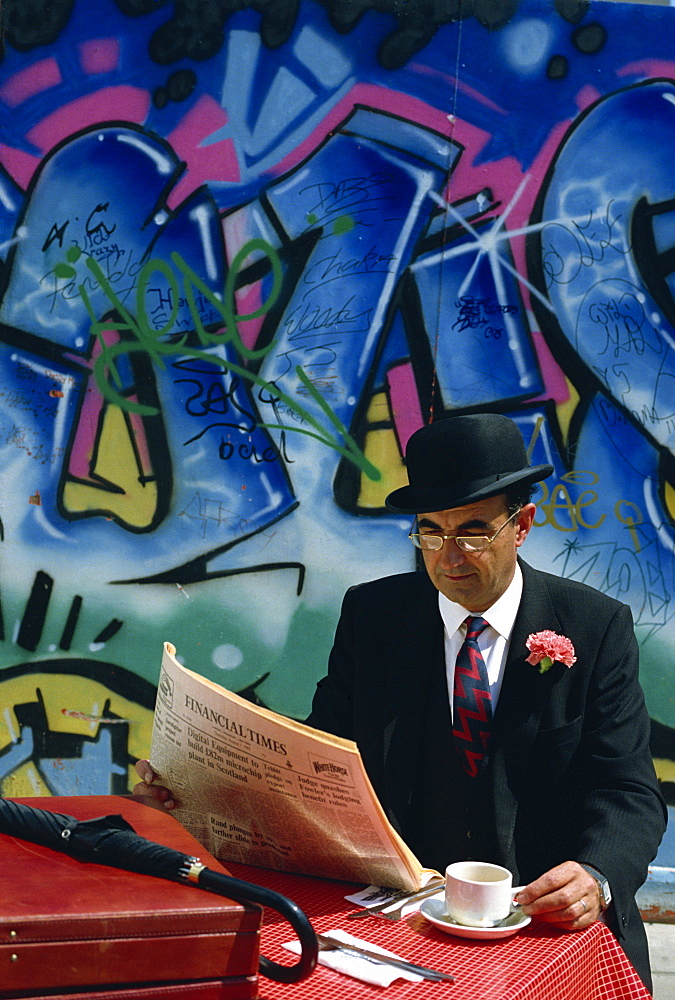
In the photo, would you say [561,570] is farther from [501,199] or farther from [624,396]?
[501,199]

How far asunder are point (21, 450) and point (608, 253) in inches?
101

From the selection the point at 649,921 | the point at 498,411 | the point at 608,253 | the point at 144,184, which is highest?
the point at 144,184

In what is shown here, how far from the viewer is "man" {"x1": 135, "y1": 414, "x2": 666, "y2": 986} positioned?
2250mm

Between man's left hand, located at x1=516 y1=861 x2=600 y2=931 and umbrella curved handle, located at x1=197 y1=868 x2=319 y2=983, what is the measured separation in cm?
48

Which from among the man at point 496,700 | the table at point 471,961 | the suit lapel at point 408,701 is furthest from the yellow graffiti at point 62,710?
the table at point 471,961

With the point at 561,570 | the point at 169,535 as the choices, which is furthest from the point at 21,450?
the point at 561,570

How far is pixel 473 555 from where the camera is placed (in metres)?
2.34

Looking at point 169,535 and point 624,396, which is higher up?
point 624,396

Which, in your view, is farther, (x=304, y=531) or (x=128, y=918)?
(x=304, y=531)

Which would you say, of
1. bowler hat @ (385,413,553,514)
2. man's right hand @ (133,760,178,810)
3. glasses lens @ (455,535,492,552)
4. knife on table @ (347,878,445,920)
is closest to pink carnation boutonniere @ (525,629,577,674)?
glasses lens @ (455,535,492,552)

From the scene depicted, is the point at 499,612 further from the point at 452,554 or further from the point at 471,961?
the point at 471,961

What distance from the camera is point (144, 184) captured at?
4363 mm

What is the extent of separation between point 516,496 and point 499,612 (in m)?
0.28

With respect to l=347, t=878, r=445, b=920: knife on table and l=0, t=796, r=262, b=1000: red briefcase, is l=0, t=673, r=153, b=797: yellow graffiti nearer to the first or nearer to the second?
l=347, t=878, r=445, b=920: knife on table
